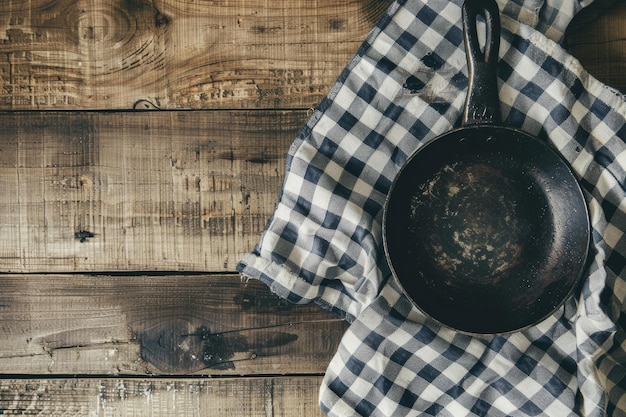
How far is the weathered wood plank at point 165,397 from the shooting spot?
780 mm

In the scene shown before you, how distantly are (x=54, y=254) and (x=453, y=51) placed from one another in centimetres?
57

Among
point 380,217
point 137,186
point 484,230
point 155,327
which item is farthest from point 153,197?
point 484,230

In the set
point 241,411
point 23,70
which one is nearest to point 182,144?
point 23,70

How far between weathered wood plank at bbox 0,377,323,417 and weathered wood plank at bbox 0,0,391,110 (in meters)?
0.36

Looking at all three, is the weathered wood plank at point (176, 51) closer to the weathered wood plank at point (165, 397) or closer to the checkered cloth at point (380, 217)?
the checkered cloth at point (380, 217)

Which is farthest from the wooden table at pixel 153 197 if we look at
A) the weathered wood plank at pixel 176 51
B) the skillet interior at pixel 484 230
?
the skillet interior at pixel 484 230

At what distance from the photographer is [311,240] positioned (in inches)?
28.7

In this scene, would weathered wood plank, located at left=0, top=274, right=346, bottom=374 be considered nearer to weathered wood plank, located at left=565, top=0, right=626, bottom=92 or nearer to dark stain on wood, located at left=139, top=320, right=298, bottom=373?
dark stain on wood, located at left=139, top=320, right=298, bottom=373

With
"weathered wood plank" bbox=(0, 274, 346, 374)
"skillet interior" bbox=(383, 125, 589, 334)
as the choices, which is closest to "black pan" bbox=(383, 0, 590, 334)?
"skillet interior" bbox=(383, 125, 589, 334)

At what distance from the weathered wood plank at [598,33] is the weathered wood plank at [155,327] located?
462 millimetres

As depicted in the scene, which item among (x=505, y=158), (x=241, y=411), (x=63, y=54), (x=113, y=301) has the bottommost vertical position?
(x=241, y=411)

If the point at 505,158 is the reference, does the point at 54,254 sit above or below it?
below

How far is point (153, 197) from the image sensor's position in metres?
0.78

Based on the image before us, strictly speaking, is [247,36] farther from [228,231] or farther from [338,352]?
[338,352]
